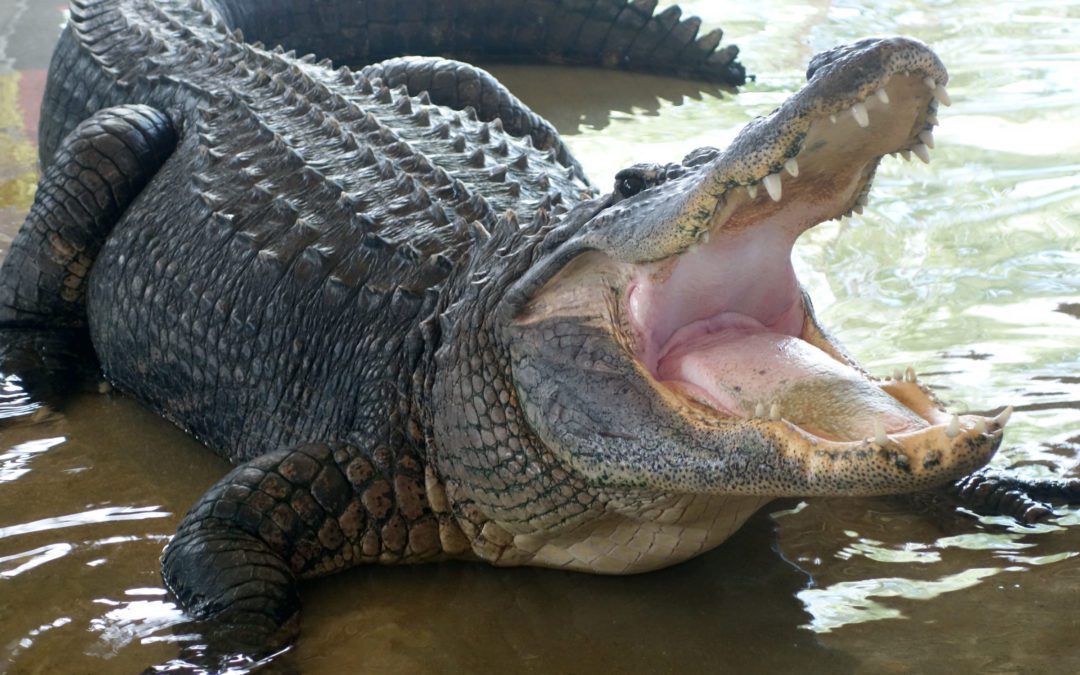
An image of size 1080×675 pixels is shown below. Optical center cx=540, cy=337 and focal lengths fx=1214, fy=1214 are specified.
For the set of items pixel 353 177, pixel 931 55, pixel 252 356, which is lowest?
pixel 252 356

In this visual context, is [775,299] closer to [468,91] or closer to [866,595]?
[866,595]

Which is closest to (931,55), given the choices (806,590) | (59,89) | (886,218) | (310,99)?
(806,590)

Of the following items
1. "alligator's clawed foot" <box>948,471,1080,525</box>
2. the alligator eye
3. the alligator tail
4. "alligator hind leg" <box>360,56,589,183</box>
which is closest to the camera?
the alligator eye

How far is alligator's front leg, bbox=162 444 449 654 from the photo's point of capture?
2721mm

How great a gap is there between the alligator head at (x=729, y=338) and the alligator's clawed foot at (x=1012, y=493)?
2.52 ft

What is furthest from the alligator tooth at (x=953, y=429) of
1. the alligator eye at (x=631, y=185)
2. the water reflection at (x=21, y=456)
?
the water reflection at (x=21, y=456)

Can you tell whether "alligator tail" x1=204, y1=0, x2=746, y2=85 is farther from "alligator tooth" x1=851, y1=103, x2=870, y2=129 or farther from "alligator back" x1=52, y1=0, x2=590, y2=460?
"alligator tooth" x1=851, y1=103, x2=870, y2=129

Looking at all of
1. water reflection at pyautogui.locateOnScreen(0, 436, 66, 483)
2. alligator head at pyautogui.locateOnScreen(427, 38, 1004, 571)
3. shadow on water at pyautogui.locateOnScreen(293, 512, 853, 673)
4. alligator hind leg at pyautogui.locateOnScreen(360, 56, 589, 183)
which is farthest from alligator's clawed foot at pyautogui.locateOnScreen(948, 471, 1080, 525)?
water reflection at pyautogui.locateOnScreen(0, 436, 66, 483)

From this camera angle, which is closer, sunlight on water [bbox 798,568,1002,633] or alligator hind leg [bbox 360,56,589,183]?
sunlight on water [bbox 798,568,1002,633]

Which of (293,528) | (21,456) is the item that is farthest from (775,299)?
(21,456)

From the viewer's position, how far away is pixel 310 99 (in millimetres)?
3883

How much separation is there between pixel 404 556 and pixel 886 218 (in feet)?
9.10

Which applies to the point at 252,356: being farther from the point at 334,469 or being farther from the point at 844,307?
the point at 844,307

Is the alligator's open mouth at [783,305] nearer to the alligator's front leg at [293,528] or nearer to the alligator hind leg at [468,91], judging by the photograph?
the alligator's front leg at [293,528]
